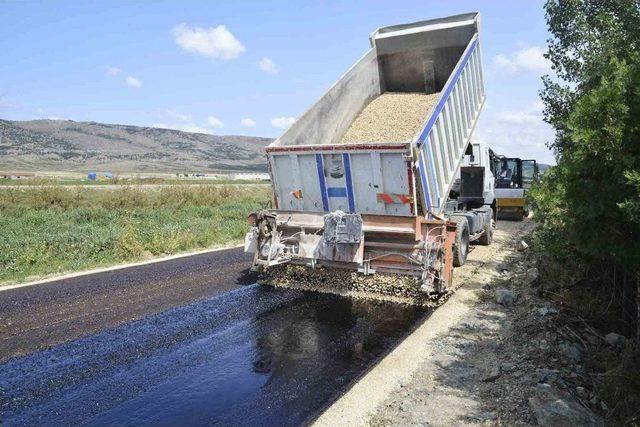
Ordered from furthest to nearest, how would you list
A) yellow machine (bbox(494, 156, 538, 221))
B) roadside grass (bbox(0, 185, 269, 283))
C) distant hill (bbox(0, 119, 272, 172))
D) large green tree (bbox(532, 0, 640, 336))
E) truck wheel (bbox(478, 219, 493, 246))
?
distant hill (bbox(0, 119, 272, 172)), yellow machine (bbox(494, 156, 538, 221)), truck wheel (bbox(478, 219, 493, 246)), roadside grass (bbox(0, 185, 269, 283)), large green tree (bbox(532, 0, 640, 336))

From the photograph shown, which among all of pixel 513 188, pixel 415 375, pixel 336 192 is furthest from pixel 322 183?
pixel 513 188

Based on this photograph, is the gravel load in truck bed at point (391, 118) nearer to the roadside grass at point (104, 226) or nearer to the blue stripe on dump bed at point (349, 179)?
the blue stripe on dump bed at point (349, 179)

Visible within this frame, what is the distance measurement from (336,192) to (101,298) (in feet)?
13.6

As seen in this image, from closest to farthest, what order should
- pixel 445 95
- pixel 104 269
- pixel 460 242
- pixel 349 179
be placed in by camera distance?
pixel 349 179
pixel 445 95
pixel 460 242
pixel 104 269

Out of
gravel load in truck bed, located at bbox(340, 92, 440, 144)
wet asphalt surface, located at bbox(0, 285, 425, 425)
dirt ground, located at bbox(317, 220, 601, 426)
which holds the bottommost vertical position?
dirt ground, located at bbox(317, 220, 601, 426)

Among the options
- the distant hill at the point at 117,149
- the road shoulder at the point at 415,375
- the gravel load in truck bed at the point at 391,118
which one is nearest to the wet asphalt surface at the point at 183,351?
the road shoulder at the point at 415,375

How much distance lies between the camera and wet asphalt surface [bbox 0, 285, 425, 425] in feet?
13.4

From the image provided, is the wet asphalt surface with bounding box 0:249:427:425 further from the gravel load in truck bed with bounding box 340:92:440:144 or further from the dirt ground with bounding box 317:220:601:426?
the gravel load in truck bed with bounding box 340:92:440:144

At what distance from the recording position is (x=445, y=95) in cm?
753

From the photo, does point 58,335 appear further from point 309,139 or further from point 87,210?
point 87,210

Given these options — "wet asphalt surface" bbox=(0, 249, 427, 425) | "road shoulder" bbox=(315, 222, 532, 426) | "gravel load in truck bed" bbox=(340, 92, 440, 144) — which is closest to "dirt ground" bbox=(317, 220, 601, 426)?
"road shoulder" bbox=(315, 222, 532, 426)

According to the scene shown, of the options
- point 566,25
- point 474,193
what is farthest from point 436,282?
point 566,25

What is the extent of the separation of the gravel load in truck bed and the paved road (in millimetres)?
3393

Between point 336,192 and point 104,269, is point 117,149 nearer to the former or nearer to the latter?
point 104,269
